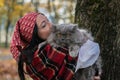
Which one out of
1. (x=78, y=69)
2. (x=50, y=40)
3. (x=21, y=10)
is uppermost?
(x=50, y=40)

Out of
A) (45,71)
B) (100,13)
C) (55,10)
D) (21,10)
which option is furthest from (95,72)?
(21,10)

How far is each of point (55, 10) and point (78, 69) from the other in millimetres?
→ 28004

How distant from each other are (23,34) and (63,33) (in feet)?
1.26

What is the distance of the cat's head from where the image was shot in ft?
10.8

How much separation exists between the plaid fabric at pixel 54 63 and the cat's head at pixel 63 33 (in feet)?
0.23

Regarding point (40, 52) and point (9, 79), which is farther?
point (9, 79)

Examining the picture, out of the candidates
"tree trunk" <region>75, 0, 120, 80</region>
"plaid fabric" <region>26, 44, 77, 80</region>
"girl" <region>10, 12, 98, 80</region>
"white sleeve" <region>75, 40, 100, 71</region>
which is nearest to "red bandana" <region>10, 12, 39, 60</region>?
"girl" <region>10, 12, 98, 80</region>

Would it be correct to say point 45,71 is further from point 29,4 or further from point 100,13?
point 29,4

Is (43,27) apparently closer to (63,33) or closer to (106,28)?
(63,33)

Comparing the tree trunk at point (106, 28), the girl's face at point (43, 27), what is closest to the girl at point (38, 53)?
the girl's face at point (43, 27)

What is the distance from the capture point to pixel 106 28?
157 inches

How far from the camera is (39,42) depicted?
3465mm

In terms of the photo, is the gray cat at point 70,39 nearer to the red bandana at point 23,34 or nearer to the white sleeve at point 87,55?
the white sleeve at point 87,55

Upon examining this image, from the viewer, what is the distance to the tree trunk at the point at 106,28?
12.8 feet
